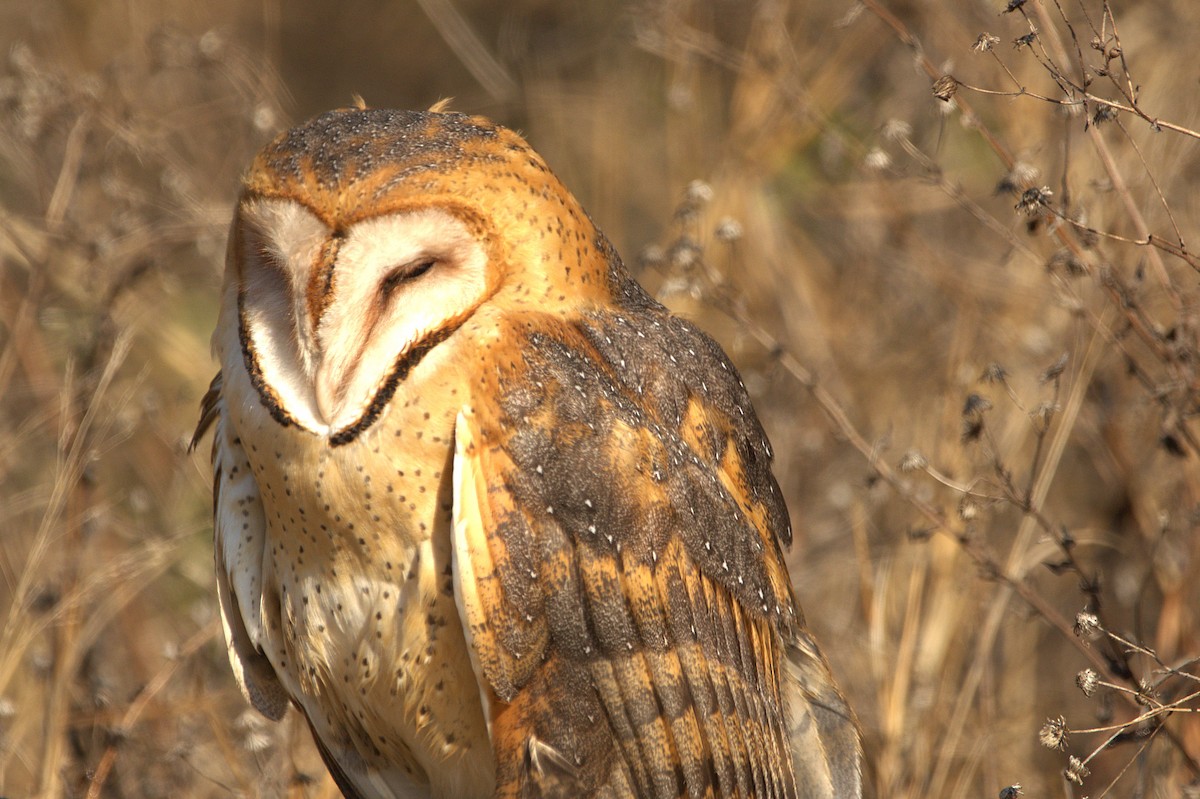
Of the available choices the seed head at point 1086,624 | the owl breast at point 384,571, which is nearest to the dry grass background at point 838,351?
the seed head at point 1086,624

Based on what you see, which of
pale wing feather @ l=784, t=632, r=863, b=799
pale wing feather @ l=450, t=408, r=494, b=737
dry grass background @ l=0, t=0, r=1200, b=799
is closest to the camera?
pale wing feather @ l=450, t=408, r=494, b=737

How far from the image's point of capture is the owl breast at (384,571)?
188cm

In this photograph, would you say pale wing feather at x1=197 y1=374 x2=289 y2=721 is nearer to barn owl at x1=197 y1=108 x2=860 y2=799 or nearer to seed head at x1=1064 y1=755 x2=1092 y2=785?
barn owl at x1=197 y1=108 x2=860 y2=799

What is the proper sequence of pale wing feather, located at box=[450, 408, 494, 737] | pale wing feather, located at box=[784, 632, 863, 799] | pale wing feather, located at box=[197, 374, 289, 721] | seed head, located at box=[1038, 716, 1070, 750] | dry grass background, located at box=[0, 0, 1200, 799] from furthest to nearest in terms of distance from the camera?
1. dry grass background, located at box=[0, 0, 1200, 799]
2. pale wing feather, located at box=[784, 632, 863, 799]
3. pale wing feather, located at box=[197, 374, 289, 721]
4. pale wing feather, located at box=[450, 408, 494, 737]
5. seed head, located at box=[1038, 716, 1070, 750]

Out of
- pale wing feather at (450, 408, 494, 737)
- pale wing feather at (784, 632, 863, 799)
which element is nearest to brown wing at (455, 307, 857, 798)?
pale wing feather at (450, 408, 494, 737)

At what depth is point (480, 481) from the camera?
73.7 inches

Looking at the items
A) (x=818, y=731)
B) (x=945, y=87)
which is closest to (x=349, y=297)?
(x=945, y=87)

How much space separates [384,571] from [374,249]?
471 mm

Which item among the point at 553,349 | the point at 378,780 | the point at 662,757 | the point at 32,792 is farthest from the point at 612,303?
the point at 32,792

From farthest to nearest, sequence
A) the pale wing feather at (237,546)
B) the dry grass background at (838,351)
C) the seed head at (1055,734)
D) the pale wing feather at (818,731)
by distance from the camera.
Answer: the dry grass background at (838,351) < the pale wing feather at (818,731) < the pale wing feather at (237,546) < the seed head at (1055,734)

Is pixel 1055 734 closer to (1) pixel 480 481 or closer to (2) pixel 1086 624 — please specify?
(2) pixel 1086 624

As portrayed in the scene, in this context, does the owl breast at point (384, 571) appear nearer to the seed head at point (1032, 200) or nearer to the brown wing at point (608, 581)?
the brown wing at point (608, 581)

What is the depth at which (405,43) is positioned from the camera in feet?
24.8

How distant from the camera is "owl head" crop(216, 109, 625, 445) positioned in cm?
181
